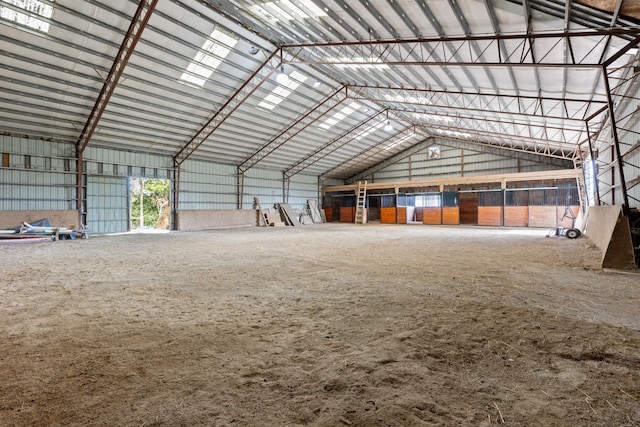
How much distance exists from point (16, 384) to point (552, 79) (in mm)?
12237

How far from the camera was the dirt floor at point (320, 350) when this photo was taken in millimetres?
1781

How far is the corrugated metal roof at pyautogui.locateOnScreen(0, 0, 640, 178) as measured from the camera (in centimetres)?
716

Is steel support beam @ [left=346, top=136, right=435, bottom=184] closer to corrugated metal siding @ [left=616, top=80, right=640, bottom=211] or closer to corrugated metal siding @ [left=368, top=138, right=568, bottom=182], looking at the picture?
corrugated metal siding @ [left=368, top=138, right=568, bottom=182]

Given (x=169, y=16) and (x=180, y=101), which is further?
(x=180, y=101)

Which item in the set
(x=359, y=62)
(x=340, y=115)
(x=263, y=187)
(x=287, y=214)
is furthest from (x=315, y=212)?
(x=359, y=62)

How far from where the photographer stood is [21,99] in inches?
442

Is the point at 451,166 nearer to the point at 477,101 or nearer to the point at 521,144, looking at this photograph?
the point at 521,144

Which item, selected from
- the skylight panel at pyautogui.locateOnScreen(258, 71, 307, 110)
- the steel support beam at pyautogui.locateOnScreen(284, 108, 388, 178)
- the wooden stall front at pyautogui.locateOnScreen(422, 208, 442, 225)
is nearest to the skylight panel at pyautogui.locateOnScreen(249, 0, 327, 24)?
the skylight panel at pyautogui.locateOnScreen(258, 71, 307, 110)

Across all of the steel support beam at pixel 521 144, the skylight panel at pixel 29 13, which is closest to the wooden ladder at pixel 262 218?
the steel support beam at pixel 521 144

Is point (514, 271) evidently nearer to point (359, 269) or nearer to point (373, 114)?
point (359, 269)

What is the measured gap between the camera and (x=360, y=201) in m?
26.3

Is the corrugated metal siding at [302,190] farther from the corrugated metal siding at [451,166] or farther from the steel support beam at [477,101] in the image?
the steel support beam at [477,101]

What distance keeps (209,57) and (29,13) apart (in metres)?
4.98

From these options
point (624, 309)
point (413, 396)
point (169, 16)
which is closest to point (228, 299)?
point (413, 396)
